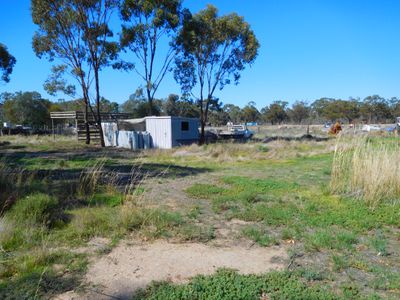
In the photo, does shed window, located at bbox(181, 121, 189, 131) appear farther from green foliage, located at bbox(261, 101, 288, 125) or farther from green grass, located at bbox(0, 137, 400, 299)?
green foliage, located at bbox(261, 101, 288, 125)

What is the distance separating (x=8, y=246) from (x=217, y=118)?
76526 mm

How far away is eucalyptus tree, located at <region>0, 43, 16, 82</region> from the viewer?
24562 millimetres

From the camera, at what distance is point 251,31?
2559cm

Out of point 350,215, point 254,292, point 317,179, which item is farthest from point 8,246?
point 317,179

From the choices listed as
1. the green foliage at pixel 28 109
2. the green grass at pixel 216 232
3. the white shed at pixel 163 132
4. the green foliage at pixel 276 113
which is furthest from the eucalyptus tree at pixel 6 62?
the green foliage at pixel 276 113

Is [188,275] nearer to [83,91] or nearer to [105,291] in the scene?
[105,291]

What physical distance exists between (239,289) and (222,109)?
140ft

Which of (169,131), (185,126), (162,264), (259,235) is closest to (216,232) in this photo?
(259,235)

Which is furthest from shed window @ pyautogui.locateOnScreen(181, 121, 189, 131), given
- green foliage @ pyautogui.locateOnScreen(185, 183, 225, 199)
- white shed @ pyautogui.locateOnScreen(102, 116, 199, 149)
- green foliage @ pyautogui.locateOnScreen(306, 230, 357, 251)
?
green foliage @ pyautogui.locateOnScreen(306, 230, 357, 251)

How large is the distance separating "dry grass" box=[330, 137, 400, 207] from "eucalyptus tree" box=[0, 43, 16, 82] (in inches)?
995

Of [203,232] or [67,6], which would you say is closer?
[203,232]

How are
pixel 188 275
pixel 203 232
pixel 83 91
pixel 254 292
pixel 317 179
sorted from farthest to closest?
pixel 83 91, pixel 317 179, pixel 203 232, pixel 188 275, pixel 254 292

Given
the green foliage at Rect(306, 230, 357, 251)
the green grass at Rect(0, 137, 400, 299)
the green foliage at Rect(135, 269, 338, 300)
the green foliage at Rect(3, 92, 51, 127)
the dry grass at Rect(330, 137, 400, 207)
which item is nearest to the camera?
the green foliage at Rect(135, 269, 338, 300)

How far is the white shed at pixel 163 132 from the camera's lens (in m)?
22.4
